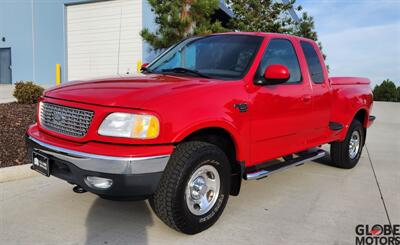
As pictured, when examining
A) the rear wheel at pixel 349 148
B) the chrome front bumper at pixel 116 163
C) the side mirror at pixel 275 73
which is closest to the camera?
the chrome front bumper at pixel 116 163

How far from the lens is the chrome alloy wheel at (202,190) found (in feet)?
11.5

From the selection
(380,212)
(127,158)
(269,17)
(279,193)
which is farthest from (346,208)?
(269,17)

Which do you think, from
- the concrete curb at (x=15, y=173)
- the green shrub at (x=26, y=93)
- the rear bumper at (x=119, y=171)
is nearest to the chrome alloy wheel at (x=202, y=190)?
the rear bumper at (x=119, y=171)

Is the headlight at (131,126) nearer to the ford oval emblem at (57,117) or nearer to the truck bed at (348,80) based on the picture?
the ford oval emblem at (57,117)

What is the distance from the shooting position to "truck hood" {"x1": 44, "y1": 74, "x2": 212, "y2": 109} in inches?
124

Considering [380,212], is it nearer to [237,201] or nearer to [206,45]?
[237,201]

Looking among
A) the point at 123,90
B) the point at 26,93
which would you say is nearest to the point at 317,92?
the point at 123,90

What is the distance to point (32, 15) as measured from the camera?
19891mm

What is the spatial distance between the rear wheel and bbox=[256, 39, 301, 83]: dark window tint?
6.02 feet

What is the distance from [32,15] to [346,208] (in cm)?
1962

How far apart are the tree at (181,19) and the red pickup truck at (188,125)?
4466 millimetres

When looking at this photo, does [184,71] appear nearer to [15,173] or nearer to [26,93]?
[15,173]

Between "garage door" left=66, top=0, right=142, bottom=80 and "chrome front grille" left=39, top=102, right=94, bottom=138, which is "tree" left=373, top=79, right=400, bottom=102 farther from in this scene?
"chrome front grille" left=39, top=102, right=94, bottom=138

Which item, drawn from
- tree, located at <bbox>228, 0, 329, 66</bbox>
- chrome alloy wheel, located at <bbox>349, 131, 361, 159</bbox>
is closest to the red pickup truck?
chrome alloy wheel, located at <bbox>349, 131, 361, 159</bbox>
